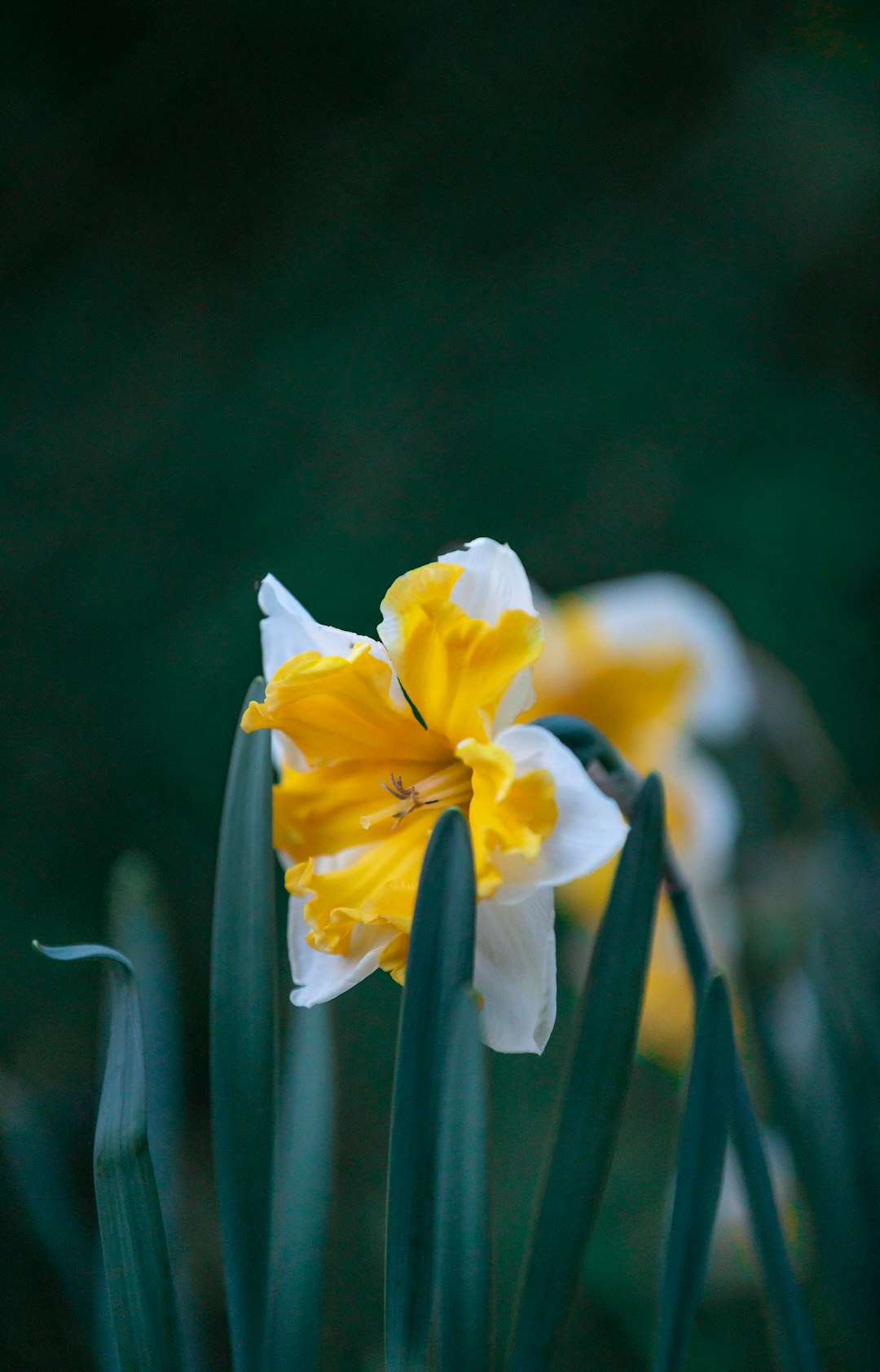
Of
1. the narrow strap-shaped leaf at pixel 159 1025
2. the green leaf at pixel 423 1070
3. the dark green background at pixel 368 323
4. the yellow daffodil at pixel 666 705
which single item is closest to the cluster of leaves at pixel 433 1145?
the green leaf at pixel 423 1070

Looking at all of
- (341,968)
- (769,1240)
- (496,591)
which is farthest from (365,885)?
(769,1240)

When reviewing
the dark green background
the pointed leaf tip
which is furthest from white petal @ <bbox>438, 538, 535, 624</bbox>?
the dark green background

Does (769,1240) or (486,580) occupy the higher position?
(486,580)

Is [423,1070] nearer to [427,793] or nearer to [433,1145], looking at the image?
[433,1145]

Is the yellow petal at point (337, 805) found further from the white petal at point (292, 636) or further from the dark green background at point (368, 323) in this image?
the dark green background at point (368, 323)

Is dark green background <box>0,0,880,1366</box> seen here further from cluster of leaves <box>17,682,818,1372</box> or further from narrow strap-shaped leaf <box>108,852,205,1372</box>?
cluster of leaves <box>17,682,818,1372</box>
